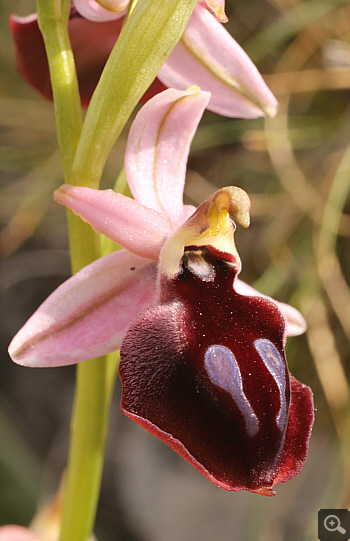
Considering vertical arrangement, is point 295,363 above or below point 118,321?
below

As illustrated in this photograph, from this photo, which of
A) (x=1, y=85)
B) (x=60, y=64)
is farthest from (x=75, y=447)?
(x=1, y=85)

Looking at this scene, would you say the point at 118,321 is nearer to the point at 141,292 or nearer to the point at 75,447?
the point at 141,292

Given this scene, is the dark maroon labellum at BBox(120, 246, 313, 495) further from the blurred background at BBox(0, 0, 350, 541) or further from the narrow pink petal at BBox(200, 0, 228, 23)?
the blurred background at BBox(0, 0, 350, 541)

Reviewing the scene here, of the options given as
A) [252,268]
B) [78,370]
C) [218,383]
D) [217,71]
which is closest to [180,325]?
[218,383]

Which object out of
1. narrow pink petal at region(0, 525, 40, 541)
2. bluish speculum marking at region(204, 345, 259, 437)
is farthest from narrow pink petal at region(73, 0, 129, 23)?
narrow pink petal at region(0, 525, 40, 541)

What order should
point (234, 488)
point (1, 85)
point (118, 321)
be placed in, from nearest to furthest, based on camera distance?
1. point (234, 488)
2. point (118, 321)
3. point (1, 85)

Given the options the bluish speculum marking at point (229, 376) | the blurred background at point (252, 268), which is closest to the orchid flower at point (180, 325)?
the bluish speculum marking at point (229, 376)

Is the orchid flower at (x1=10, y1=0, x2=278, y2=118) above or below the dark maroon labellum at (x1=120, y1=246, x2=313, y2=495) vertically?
above
